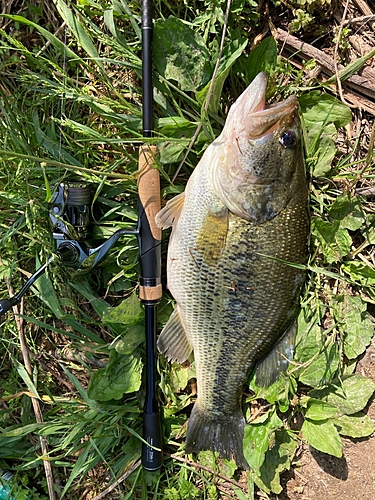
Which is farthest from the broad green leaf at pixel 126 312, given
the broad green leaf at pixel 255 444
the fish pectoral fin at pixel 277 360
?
the broad green leaf at pixel 255 444

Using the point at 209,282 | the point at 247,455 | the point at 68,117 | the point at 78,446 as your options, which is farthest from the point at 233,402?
the point at 68,117

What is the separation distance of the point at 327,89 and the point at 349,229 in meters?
0.75

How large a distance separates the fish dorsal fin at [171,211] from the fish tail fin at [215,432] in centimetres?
103

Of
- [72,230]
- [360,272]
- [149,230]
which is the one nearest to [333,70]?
[360,272]

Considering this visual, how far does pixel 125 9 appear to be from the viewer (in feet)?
6.64

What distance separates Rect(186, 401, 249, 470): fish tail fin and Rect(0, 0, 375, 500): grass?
0.09 m

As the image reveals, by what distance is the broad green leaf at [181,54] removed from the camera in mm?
1991

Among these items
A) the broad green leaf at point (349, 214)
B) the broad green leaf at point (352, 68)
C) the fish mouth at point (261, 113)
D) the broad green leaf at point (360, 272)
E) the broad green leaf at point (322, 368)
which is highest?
the broad green leaf at point (352, 68)

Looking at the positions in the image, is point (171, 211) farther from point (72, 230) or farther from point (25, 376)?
point (25, 376)

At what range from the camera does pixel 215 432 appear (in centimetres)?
227

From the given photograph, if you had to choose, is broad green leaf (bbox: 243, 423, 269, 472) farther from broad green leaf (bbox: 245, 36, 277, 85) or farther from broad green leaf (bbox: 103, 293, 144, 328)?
broad green leaf (bbox: 245, 36, 277, 85)

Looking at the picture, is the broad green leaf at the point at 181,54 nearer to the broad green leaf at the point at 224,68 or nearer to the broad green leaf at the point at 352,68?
the broad green leaf at the point at 224,68

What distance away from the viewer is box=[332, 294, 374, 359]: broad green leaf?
219 centimetres

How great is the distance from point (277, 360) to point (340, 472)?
81cm
